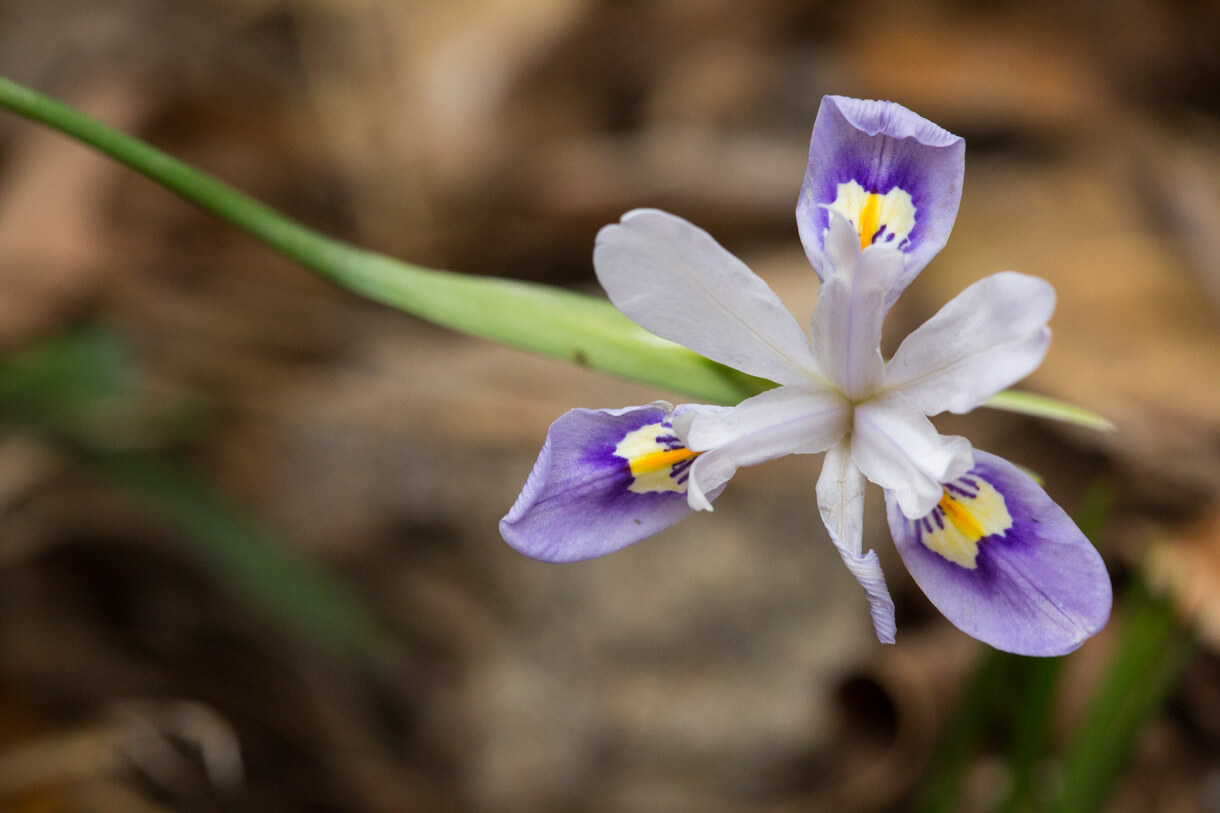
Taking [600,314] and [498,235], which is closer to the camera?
[600,314]

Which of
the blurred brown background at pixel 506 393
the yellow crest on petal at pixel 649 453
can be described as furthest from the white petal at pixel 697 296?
the blurred brown background at pixel 506 393

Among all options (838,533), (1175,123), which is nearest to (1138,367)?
(1175,123)

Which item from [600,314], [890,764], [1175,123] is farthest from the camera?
[1175,123]

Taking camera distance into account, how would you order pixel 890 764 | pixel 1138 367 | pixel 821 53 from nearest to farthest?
pixel 890 764 < pixel 1138 367 < pixel 821 53

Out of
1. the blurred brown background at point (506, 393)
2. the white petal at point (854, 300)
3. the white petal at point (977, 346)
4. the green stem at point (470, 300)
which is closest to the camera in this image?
the white petal at point (977, 346)

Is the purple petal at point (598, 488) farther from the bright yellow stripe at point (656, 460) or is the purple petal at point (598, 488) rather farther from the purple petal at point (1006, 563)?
the purple petal at point (1006, 563)

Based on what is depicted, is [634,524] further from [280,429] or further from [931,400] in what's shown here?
[280,429]

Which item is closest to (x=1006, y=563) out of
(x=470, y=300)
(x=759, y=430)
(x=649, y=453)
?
(x=759, y=430)
